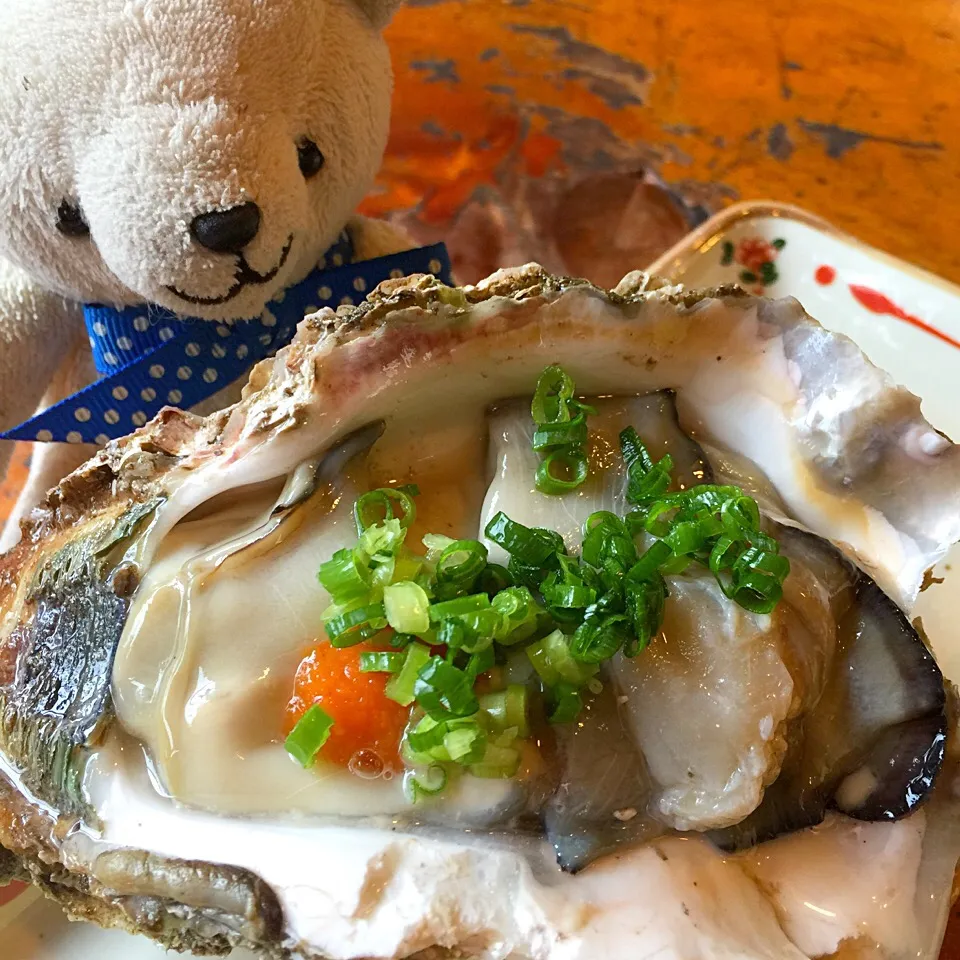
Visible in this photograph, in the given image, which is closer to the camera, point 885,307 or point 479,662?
point 479,662

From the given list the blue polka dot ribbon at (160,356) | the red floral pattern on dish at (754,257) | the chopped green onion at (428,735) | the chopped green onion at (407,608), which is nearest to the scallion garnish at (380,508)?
the chopped green onion at (407,608)

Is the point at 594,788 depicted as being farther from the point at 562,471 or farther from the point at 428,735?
the point at 562,471

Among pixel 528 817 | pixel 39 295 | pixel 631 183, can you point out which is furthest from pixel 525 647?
pixel 631 183

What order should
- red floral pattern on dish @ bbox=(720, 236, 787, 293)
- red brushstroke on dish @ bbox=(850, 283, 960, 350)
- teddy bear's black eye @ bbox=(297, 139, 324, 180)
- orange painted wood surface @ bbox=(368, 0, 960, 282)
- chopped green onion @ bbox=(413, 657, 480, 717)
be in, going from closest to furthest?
chopped green onion @ bbox=(413, 657, 480, 717)
teddy bear's black eye @ bbox=(297, 139, 324, 180)
red brushstroke on dish @ bbox=(850, 283, 960, 350)
red floral pattern on dish @ bbox=(720, 236, 787, 293)
orange painted wood surface @ bbox=(368, 0, 960, 282)

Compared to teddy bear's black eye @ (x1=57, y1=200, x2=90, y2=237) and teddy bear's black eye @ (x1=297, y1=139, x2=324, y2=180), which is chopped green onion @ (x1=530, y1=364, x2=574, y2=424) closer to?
teddy bear's black eye @ (x1=297, y1=139, x2=324, y2=180)

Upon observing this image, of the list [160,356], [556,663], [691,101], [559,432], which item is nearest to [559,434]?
[559,432]

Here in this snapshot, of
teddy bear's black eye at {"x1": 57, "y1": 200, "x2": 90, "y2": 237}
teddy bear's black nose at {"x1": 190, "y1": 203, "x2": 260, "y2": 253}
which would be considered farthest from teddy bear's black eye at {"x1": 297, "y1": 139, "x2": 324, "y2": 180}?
teddy bear's black eye at {"x1": 57, "y1": 200, "x2": 90, "y2": 237}
